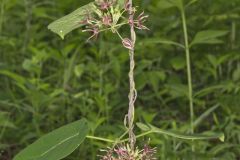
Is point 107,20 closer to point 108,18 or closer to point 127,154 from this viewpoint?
point 108,18

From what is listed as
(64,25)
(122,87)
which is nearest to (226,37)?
(122,87)

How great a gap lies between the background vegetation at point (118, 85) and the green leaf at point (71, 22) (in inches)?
40.0

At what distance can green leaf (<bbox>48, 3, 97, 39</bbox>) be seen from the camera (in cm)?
117

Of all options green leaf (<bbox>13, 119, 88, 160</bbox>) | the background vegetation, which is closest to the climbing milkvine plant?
green leaf (<bbox>13, 119, 88, 160</bbox>)

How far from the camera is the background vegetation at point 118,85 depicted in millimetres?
→ 2533

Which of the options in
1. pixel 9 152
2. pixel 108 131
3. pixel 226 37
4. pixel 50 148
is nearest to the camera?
pixel 50 148

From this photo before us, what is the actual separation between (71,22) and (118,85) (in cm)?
208

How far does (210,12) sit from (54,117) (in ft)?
4.32

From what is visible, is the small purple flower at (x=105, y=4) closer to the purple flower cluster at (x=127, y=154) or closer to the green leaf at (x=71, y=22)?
the green leaf at (x=71, y=22)

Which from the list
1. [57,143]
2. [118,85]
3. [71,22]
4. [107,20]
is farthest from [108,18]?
[118,85]

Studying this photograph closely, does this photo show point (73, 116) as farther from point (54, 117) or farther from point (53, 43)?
point (53, 43)

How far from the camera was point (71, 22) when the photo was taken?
120 centimetres

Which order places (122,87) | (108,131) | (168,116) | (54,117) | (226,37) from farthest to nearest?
(226,37)
(122,87)
(168,116)
(54,117)
(108,131)

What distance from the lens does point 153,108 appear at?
3.28 meters
